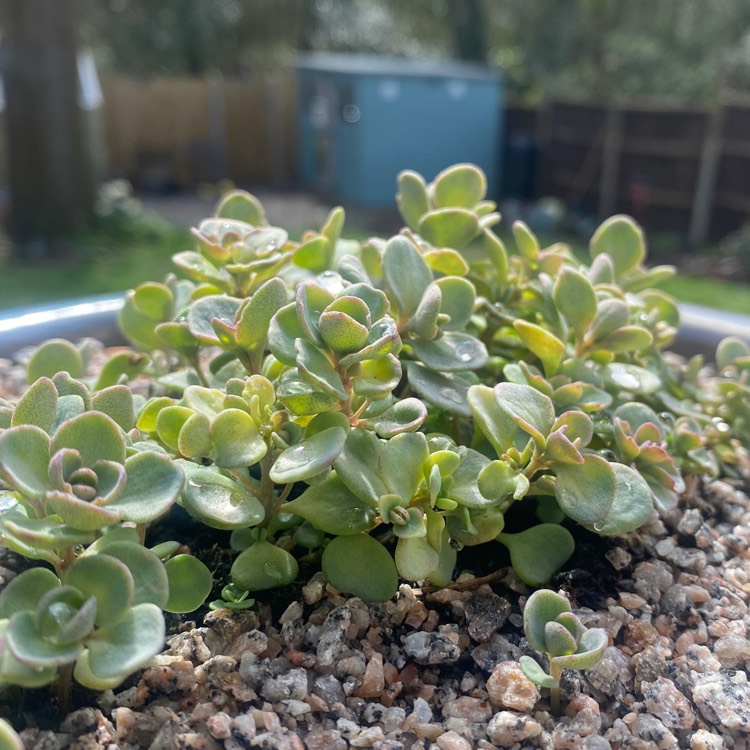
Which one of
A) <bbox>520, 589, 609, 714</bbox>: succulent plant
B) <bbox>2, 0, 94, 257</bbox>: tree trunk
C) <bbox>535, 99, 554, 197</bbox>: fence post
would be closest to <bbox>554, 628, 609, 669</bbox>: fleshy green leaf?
<bbox>520, 589, 609, 714</bbox>: succulent plant

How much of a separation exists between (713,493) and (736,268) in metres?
4.23

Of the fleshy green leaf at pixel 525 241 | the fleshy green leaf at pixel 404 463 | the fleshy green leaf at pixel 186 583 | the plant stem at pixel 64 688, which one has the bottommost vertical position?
the plant stem at pixel 64 688

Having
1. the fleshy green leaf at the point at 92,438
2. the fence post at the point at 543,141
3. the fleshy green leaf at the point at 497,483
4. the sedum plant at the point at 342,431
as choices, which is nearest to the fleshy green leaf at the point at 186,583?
the sedum plant at the point at 342,431

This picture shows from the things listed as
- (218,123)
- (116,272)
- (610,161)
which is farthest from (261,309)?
(218,123)

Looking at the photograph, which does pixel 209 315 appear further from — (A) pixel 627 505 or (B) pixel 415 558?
(A) pixel 627 505

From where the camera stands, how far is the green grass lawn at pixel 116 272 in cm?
384

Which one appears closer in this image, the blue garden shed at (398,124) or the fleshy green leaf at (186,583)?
the fleshy green leaf at (186,583)

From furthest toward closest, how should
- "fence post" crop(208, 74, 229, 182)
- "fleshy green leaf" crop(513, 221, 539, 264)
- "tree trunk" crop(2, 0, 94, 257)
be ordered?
"fence post" crop(208, 74, 229, 182)
"tree trunk" crop(2, 0, 94, 257)
"fleshy green leaf" crop(513, 221, 539, 264)

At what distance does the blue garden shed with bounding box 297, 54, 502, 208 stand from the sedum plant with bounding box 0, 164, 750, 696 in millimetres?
5661

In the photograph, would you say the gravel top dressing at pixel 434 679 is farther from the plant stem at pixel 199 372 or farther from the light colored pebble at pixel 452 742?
the plant stem at pixel 199 372

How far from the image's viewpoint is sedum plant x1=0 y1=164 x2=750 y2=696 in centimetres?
54

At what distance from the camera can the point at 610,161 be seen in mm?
5926

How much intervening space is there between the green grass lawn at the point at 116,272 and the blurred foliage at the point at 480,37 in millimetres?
4459

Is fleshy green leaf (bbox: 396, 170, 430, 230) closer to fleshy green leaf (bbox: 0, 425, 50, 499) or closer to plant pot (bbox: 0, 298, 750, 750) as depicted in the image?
plant pot (bbox: 0, 298, 750, 750)
